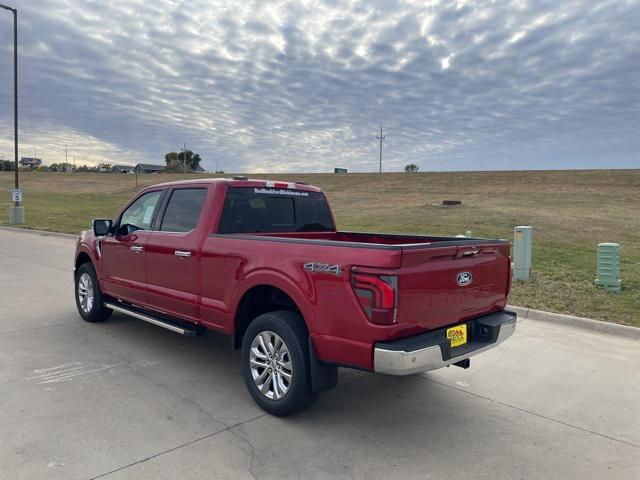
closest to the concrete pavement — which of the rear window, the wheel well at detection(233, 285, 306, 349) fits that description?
the wheel well at detection(233, 285, 306, 349)

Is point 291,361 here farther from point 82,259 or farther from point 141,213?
point 82,259

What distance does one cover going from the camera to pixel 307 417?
12.7 ft

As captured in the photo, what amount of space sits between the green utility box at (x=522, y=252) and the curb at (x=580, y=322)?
6.13ft

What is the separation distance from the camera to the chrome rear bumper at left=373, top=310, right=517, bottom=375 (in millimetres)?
3164

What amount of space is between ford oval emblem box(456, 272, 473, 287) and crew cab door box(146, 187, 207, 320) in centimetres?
228

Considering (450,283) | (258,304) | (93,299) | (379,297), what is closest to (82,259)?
(93,299)

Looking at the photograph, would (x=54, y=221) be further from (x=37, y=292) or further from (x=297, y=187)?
(x=297, y=187)

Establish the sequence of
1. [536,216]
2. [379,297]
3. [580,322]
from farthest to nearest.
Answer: [536,216] → [580,322] → [379,297]

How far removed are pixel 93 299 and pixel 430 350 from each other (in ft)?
15.3

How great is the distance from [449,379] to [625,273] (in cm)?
653

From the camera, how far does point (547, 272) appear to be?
9.56 metres

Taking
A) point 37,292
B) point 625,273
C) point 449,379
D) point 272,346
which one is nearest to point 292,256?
point 272,346

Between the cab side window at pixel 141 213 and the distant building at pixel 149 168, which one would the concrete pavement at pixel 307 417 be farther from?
the distant building at pixel 149 168

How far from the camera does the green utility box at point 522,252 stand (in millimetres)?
8727
